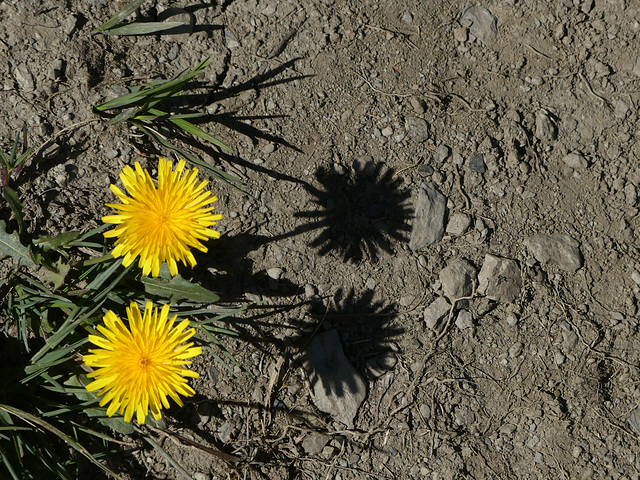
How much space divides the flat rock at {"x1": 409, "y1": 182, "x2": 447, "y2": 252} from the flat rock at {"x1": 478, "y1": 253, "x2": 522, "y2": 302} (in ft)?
0.90

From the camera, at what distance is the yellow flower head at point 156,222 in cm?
220

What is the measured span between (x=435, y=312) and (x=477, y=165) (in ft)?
2.47

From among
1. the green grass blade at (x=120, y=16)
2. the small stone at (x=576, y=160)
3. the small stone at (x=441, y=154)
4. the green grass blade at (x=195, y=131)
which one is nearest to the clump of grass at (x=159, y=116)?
the green grass blade at (x=195, y=131)

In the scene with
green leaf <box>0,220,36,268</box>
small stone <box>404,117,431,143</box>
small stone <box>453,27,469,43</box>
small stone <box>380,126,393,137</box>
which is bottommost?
green leaf <box>0,220,36,268</box>

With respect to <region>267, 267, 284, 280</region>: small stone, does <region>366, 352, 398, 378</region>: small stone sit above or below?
below

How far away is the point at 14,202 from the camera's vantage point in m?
2.50

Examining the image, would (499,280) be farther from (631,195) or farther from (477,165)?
(631,195)

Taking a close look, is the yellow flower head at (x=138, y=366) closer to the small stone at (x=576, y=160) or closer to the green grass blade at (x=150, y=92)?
the green grass blade at (x=150, y=92)

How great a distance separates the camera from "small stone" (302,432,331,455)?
277cm

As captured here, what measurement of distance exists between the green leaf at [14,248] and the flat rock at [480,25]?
2.35 metres

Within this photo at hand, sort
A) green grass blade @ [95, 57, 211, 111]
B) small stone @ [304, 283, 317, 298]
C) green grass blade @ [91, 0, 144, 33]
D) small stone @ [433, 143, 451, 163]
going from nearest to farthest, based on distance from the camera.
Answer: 1. green grass blade @ [95, 57, 211, 111]
2. green grass blade @ [91, 0, 144, 33]
3. small stone @ [304, 283, 317, 298]
4. small stone @ [433, 143, 451, 163]

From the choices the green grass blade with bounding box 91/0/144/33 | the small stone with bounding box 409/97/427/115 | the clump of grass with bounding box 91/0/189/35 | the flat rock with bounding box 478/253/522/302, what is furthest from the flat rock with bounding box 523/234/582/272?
the green grass blade with bounding box 91/0/144/33

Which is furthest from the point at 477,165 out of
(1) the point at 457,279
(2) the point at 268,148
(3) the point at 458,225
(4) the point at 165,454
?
(4) the point at 165,454

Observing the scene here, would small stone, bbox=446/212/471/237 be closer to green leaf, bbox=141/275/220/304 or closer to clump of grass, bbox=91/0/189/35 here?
green leaf, bbox=141/275/220/304
